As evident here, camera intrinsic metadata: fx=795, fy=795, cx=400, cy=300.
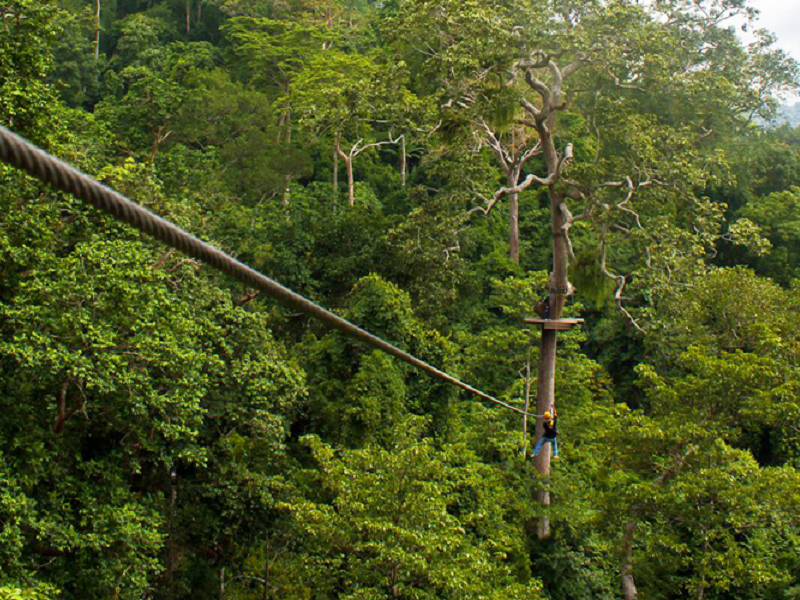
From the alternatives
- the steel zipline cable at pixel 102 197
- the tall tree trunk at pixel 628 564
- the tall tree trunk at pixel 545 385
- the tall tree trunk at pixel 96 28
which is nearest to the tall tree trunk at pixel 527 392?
the tall tree trunk at pixel 545 385

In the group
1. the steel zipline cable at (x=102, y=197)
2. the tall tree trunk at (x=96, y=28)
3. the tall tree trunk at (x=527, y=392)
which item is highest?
the tall tree trunk at (x=96, y=28)

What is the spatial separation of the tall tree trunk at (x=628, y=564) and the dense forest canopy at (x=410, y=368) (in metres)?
0.04

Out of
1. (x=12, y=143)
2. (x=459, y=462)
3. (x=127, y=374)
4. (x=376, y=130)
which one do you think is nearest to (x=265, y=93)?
(x=376, y=130)

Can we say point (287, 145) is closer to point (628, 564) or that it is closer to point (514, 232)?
point (514, 232)

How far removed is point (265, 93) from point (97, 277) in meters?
16.5

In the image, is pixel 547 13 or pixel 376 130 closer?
pixel 547 13

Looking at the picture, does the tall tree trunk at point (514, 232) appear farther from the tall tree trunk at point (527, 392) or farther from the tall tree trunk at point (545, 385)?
the tall tree trunk at point (545, 385)

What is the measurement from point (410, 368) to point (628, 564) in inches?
164

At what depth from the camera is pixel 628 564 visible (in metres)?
10.5

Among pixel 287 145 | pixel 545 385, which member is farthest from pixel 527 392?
pixel 287 145

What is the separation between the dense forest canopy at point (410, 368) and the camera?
309 inches

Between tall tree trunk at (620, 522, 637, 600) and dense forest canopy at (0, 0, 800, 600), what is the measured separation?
0.13ft

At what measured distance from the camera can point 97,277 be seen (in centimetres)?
788

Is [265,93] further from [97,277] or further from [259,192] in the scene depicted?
[97,277]
